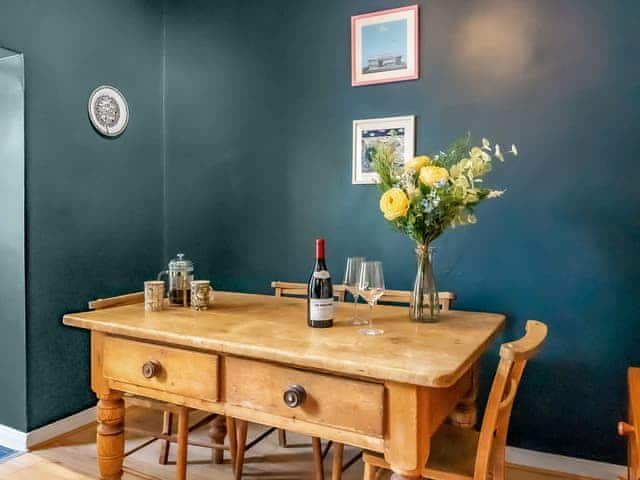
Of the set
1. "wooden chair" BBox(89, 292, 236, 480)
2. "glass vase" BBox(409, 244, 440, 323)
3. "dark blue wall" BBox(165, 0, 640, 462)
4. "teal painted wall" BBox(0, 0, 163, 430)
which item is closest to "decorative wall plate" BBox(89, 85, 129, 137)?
"teal painted wall" BBox(0, 0, 163, 430)

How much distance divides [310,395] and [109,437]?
0.92 m

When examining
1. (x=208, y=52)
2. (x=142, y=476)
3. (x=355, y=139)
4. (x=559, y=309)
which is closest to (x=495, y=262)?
(x=559, y=309)

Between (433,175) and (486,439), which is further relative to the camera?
(433,175)

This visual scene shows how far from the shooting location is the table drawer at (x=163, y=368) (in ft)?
5.14

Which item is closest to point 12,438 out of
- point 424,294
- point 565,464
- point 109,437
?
point 109,437

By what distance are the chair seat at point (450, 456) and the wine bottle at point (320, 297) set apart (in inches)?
17.1

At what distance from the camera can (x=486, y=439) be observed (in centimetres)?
138

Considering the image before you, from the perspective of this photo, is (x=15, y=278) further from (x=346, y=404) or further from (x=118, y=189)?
(x=346, y=404)

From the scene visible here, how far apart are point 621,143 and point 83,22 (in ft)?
9.17

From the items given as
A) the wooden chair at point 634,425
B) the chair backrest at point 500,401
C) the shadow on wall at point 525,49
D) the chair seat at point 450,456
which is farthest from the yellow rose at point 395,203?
the shadow on wall at point 525,49

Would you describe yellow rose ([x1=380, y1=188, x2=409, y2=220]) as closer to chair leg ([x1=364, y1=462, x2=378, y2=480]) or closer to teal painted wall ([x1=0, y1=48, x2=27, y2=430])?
chair leg ([x1=364, y1=462, x2=378, y2=480])

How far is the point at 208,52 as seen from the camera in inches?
123

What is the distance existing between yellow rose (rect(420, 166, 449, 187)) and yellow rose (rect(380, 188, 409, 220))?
A: 0.29 feet

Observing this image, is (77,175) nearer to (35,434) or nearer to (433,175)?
(35,434)
